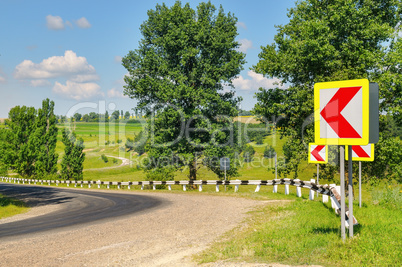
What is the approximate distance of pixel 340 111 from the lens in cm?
633

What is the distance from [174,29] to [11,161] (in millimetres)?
48794

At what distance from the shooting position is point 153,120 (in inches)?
1234

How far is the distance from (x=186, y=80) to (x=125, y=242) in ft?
78.9

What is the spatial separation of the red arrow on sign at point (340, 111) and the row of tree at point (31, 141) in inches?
2225

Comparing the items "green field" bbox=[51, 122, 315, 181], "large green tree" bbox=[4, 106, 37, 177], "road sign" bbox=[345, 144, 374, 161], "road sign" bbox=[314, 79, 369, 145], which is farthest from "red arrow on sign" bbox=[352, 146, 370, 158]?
"green field" bbox=[51, 122, 315, 181]

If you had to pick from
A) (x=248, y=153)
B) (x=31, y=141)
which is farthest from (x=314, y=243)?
(x=248, y=153)

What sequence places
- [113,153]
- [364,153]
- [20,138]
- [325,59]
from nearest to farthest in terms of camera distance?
[364,153], [325,59], [20,138], [113,153]

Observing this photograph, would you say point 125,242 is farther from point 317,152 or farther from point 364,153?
point 317,152

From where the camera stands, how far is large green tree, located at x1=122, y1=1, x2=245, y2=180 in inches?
1177

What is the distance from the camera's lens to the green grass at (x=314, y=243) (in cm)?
574

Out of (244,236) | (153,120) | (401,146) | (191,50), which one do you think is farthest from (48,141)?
(244,236)

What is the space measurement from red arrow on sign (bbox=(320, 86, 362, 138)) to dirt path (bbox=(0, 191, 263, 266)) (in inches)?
141

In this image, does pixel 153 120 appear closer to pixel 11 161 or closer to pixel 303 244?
pixel 303 244

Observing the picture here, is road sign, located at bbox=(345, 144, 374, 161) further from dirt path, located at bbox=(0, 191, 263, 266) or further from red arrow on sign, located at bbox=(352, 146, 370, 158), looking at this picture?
dirt path, located at bbox=(0, 191, 263, 266)
